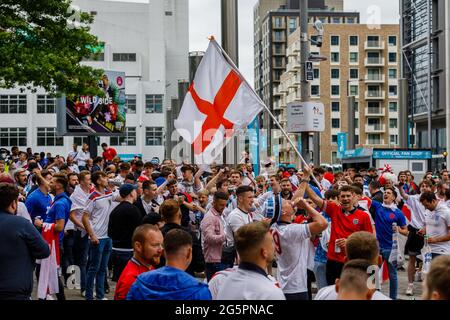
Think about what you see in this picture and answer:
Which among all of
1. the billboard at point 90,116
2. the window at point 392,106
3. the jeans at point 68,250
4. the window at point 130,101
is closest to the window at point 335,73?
the window at point 392,106

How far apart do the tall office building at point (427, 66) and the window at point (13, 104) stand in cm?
3936

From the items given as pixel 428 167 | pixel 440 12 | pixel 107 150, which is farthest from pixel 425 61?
pixel 107 150

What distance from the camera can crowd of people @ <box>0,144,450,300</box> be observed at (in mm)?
4590

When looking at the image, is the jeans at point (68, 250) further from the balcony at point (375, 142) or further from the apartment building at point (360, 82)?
the balcony at point (375, 142)

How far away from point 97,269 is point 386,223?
441cm

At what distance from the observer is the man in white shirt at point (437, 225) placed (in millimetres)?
11040

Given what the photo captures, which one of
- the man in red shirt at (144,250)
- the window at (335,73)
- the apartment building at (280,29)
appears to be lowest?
the man in red shirt at (144,250)

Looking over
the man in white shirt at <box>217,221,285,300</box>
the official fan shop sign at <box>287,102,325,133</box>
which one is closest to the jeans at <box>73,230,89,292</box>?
the official fan shop sign at <box>287,102,325,133</box>

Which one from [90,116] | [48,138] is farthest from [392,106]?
[90,116]

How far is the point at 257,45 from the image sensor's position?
135750 millimetres

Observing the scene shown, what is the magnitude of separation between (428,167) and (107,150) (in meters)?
15.9

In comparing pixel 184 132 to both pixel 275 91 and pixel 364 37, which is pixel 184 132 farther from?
pixel 275 91

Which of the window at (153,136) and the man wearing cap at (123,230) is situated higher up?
the window at (153,136)
